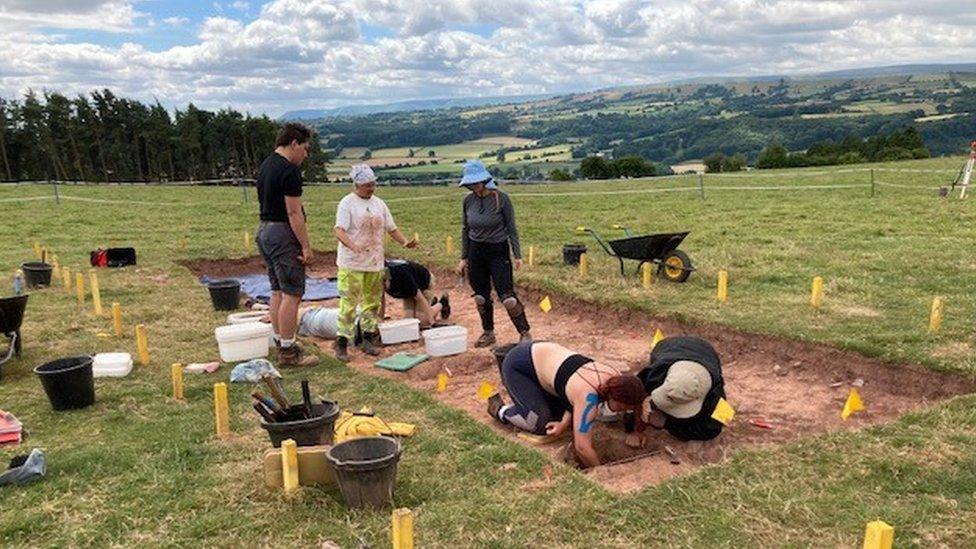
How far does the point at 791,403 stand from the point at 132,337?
6.23 metres

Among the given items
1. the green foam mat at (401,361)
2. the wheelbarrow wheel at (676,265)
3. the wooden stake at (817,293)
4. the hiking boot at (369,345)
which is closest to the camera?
the green foam mat at (401,361)

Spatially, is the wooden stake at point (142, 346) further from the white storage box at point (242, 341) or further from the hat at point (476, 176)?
the hat at point (476, 176)

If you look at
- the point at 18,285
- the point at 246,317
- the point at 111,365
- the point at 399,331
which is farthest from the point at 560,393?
the point at 18,285

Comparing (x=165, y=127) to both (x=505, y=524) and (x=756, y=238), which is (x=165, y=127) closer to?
(x=756, y=238)

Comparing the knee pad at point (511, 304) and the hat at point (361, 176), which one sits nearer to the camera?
the hat at point (361, 176)

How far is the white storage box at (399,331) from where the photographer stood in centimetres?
730

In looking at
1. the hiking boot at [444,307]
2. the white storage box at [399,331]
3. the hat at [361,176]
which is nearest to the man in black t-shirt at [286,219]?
the hat at [361,176]

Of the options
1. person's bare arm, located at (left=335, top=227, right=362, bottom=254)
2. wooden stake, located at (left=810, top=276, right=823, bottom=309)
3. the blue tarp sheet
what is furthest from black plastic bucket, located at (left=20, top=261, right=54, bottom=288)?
wooden stake, located at (left=810, top=276, right=823, bottom=309)

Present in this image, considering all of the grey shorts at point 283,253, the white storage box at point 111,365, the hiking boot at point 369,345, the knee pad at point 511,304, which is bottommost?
the hiking boot at point 369,345

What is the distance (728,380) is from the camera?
6.09 m

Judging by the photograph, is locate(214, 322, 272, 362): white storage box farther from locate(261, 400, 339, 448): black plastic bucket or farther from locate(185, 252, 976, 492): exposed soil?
locate(261, 400, 339, 448): black plastic bucket

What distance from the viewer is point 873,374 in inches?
230

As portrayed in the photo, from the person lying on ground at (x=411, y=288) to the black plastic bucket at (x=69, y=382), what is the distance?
3033 mm

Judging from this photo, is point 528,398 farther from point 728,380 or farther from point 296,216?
point 296,216
